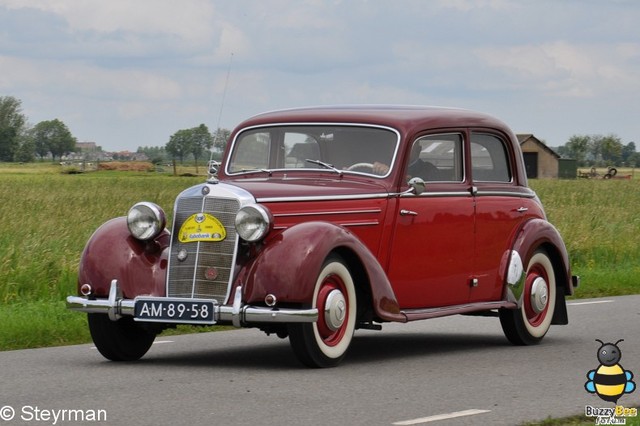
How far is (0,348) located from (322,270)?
129 inches

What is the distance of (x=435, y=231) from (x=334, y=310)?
1.71m

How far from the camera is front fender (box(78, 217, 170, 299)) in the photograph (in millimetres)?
9094

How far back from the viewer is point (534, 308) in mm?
11250

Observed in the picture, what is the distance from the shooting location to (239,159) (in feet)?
35.5

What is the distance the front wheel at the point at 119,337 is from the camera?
9234mm

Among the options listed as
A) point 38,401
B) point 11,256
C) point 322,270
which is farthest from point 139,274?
point 11,256

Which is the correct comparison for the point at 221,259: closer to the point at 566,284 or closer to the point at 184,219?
the point at 184,219

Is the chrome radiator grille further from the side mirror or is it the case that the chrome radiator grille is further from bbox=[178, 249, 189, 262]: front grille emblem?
the side mirror

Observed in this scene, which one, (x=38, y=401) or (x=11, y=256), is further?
(x=11, y=256)

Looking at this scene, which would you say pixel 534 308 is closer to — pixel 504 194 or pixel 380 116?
pixel 504 194

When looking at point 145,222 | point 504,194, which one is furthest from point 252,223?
point 504,194

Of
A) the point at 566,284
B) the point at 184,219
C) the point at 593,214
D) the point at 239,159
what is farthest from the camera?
the point at 593,214

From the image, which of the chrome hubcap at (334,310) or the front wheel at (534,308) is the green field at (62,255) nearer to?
the chrome hubcap at (334,310)

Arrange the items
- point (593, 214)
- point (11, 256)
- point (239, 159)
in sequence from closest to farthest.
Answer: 1. point (239, 159)
2. point (11, 256)
3. point (593, 214)
